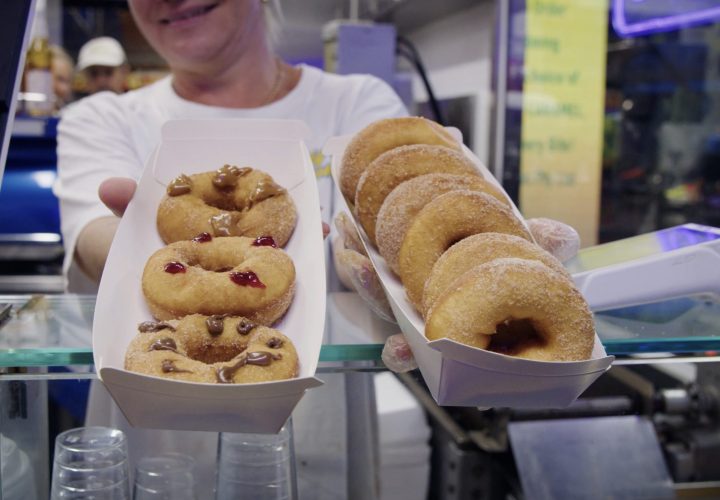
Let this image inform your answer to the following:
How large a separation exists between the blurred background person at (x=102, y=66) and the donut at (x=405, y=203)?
5.15 meters

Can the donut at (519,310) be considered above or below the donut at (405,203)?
below

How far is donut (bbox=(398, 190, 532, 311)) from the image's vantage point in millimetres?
874

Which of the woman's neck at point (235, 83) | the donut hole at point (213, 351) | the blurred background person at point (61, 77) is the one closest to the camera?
the donut hole at point (213, 351)

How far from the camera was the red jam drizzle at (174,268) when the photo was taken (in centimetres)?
87

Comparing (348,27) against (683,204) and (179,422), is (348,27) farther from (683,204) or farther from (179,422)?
(179,422)

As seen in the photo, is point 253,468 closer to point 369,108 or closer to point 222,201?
point 222,201

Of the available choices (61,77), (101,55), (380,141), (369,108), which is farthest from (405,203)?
(101,55)

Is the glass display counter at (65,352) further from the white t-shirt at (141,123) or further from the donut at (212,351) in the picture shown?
the white t-shirt at (141,123)

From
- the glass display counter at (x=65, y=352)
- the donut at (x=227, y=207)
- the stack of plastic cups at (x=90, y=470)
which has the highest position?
the donut at (x=227, y=207)

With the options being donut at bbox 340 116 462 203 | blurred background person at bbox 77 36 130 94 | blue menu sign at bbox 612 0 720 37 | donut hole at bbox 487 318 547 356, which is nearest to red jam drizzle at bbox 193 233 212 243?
donut at bbox 340 116 462 203

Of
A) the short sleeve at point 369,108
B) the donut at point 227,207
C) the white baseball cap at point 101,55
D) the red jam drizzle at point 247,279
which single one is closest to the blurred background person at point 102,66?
the white baseball cap at point 101,55

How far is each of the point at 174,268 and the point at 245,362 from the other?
20cm

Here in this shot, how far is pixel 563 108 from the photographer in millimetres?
3727

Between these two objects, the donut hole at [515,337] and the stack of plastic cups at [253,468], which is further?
the stack of plastic cups at [253,468]
